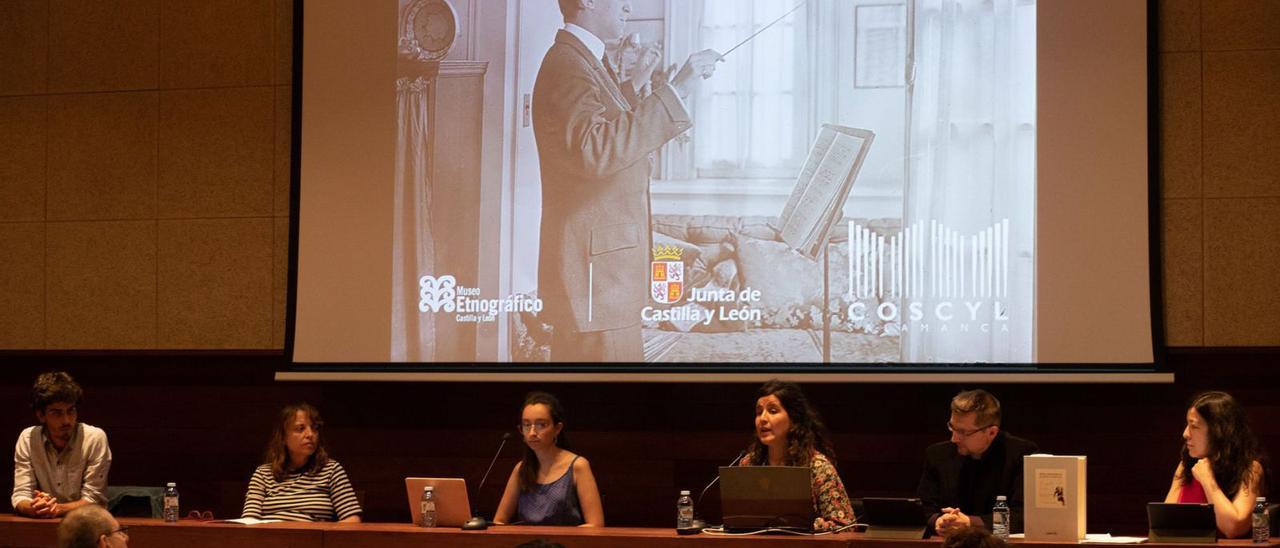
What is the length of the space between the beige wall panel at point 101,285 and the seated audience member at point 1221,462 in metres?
4.47

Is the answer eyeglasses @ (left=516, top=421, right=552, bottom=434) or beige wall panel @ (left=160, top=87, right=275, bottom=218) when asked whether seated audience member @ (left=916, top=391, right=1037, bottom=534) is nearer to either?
eyeglasses @ (left=516, top=421, right=552, bottom=434)

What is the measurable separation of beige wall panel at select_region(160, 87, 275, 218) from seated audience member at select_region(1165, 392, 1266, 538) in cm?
401

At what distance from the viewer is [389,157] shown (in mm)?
5750

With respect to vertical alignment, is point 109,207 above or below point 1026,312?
above

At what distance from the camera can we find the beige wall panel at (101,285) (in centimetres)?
611

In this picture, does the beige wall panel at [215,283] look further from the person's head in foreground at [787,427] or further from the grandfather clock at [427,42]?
the person's head in foreground at [787,427]

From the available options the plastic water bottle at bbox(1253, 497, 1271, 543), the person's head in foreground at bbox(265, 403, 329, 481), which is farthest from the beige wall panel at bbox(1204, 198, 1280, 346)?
the person's head in foreground at bbox(265, 403, 329, 481)

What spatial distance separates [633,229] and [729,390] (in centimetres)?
80

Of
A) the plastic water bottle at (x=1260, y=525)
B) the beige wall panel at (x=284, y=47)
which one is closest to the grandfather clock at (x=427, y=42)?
the beige wall panel at (x=284, y=47)

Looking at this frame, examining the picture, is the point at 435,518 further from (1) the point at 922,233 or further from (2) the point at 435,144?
(1) the point at 922,233

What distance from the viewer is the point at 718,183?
5.41 meters

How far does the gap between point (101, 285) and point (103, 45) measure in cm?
115

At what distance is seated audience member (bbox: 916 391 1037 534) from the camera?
446cm

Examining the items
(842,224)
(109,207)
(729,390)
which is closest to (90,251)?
(109,207)
